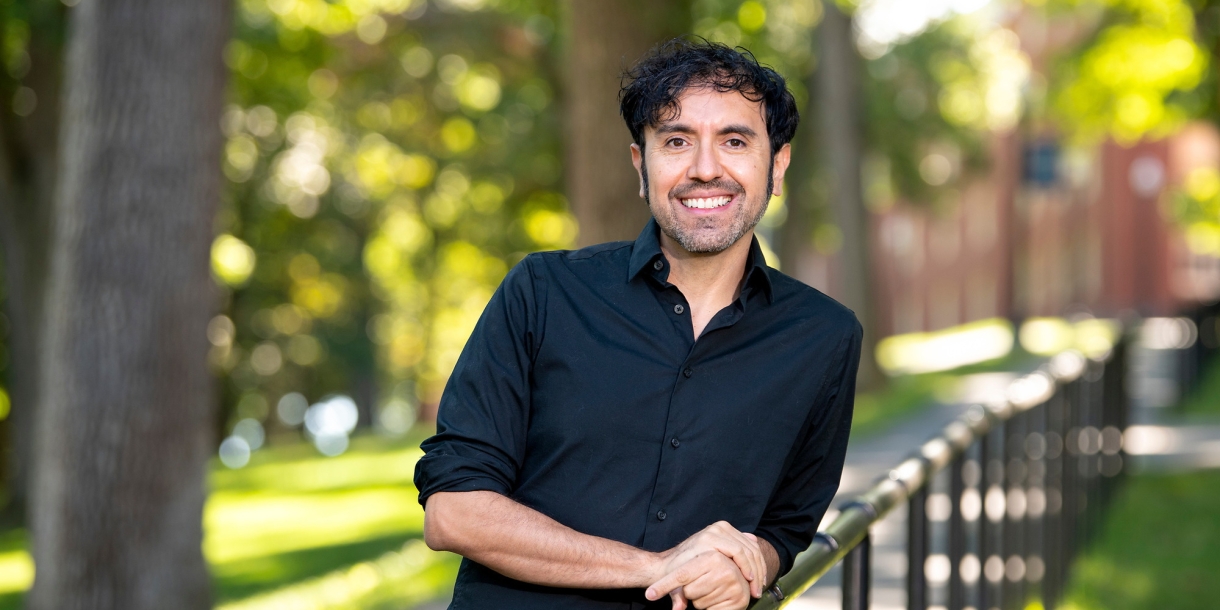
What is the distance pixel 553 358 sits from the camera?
2.60 m

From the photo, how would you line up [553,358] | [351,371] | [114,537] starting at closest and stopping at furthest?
1. [553,358]
2. [114,537]
3. [351,371]

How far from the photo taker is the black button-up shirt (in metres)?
2.54

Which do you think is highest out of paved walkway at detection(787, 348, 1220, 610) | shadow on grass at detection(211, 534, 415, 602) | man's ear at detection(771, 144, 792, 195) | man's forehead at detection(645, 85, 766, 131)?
man's forehead at detection(645, 85, 766, 131)

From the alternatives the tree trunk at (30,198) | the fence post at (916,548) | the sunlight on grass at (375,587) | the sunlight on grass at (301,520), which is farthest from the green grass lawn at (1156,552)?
the tree trunk at (30,198)

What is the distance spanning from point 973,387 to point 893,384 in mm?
1326

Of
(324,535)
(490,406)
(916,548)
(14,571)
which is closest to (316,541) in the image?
(324,535)

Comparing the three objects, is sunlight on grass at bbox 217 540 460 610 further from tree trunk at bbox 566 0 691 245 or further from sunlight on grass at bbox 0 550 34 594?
sunlight on grass at bbox 0 550 34 594

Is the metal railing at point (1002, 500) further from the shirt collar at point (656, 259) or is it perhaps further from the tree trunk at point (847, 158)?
the tree trunk at point (847, 158)

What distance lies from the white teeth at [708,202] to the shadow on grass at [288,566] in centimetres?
900

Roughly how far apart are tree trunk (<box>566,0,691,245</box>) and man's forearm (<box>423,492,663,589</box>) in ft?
18.5

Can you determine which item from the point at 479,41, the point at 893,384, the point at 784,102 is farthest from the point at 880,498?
the point at 893,384

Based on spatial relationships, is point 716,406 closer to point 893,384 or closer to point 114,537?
point 114,537

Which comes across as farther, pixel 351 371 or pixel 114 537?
pixel 351 371

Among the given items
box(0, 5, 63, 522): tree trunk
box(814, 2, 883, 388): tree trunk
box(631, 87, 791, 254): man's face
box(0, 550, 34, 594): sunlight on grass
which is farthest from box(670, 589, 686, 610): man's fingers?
box(814, 2, 883, 388): tree trunk
